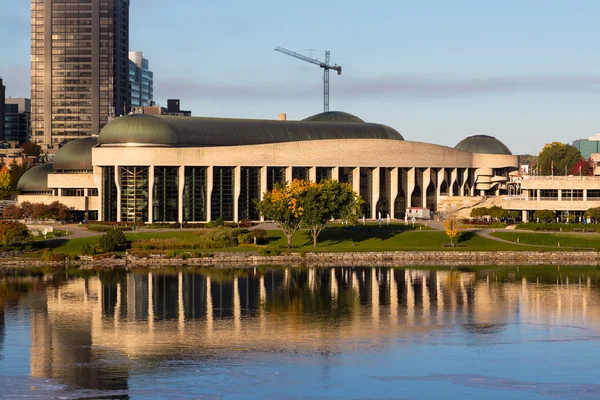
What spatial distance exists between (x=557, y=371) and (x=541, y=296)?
1395 inches

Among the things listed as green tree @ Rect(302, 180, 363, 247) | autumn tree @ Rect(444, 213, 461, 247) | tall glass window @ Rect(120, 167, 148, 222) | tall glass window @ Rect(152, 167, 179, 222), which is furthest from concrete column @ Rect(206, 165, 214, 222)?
autumn tree @ Rect(444, 213, 461, 247)

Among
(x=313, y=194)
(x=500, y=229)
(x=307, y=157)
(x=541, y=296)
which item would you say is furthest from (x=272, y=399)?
(x=307, y=157)

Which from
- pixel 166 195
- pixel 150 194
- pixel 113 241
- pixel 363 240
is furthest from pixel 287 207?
pixel 150 194

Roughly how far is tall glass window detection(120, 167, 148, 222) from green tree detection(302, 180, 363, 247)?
36.9 m

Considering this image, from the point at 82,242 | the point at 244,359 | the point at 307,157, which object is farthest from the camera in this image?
the point at 307,157

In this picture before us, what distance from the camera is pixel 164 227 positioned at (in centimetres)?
17000

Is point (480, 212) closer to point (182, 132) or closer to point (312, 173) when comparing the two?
point (312, 173)

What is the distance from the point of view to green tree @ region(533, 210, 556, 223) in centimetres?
17162

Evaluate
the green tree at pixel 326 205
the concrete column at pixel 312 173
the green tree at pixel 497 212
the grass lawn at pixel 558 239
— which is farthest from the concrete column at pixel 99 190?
the grass lawn at pixel 558 239

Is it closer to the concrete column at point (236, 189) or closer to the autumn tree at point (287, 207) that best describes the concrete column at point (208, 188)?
the concrete column at point (236, 189)

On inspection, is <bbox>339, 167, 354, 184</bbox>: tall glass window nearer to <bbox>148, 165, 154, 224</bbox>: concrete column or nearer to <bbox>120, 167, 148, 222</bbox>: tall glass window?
<bbox>148, 165, 154, 224</bbox>: concrete column

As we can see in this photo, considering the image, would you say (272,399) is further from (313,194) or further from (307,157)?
(307,157)

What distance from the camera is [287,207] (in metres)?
148

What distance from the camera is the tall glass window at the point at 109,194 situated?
182 metres
